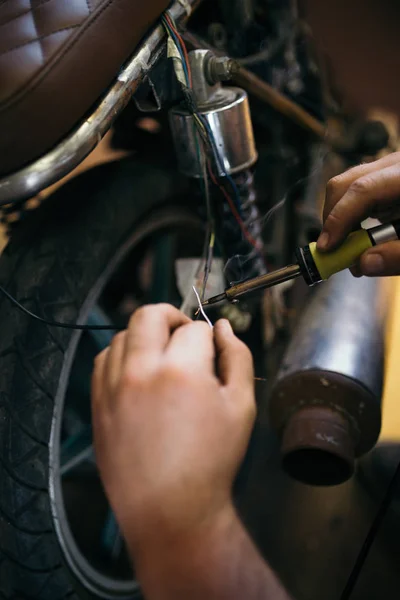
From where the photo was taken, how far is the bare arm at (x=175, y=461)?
1.05ft

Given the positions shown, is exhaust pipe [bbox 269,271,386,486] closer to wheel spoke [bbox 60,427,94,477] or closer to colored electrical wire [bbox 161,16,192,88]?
wheel spoke [bbox 60,427,94,477]

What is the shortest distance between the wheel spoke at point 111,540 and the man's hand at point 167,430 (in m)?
Result: 0.43

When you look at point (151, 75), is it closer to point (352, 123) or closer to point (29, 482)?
point (29, 482)

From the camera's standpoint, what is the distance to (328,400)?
0.64 metres

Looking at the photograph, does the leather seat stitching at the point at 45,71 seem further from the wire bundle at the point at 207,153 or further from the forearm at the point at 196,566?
the forearm at the point at 196,566

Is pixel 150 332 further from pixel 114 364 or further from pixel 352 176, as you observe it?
pixel 352 176

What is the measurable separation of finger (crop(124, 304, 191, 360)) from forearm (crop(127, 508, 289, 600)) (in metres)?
0.12

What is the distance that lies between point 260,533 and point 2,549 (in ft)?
1.16

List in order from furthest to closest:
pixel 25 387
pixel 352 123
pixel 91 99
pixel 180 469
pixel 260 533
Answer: pixel 352 123, pixel 260 533, pixel 25 387, pixel 91 99, pixel 180 469

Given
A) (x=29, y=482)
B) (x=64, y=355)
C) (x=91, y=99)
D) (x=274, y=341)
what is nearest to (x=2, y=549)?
(x=29, y=482)

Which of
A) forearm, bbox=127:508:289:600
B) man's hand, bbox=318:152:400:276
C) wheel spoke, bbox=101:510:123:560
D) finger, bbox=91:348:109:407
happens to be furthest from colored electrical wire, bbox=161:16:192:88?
wheel spoke, bbox=101:510:123:560

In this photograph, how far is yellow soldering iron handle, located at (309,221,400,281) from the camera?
0.43 m

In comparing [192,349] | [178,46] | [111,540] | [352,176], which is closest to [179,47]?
[178,46]

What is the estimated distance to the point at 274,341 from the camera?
96cm
